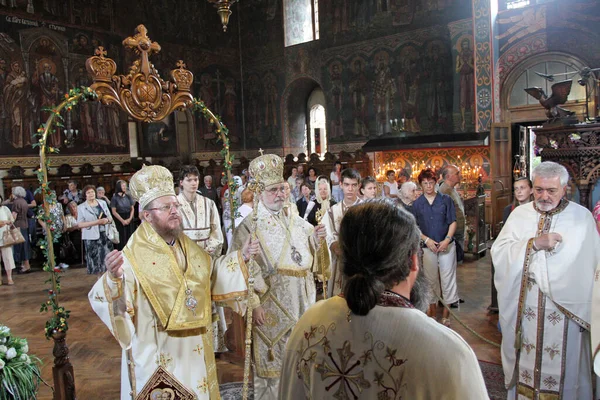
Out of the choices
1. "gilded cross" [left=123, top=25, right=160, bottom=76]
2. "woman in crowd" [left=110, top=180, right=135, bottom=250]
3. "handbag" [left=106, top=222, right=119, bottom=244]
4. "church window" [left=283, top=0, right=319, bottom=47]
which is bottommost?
"handbag" [left=106, top=222, right=119, bottom=244]

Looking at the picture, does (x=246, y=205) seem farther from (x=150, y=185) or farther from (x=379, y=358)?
(x=379, y=358)

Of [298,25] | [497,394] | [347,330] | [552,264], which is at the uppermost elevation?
[298,25]

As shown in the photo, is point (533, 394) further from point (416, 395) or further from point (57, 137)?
point (57, 137)

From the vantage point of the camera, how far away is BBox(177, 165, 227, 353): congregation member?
536 centimetres

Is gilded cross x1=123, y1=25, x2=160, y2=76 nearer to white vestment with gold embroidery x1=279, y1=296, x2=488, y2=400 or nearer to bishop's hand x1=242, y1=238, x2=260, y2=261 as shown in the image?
bishop's hand x1=242, y1=238, x2=260, y2=261

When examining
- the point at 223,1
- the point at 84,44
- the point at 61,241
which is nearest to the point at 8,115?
the point at 84,44

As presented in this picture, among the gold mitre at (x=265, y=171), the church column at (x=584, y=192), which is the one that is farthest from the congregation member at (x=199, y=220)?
the church column at (x=584, y=192)

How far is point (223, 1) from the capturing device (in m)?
5.66

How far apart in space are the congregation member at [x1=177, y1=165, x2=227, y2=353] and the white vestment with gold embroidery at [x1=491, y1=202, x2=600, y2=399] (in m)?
3.04

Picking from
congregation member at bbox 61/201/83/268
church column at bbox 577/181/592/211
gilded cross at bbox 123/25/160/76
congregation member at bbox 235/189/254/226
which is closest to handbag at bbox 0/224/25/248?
congregation member at bbox 61/201/83/268

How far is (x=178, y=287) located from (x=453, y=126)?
13978 mm

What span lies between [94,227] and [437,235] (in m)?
6.66

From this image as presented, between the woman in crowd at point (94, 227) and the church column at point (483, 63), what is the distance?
11.0 metres

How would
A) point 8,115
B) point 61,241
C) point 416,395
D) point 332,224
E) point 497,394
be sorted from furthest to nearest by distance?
1. point 8,115
2. point 61,241
3. point 332,224
4. point 497,394
5. point 416,395
